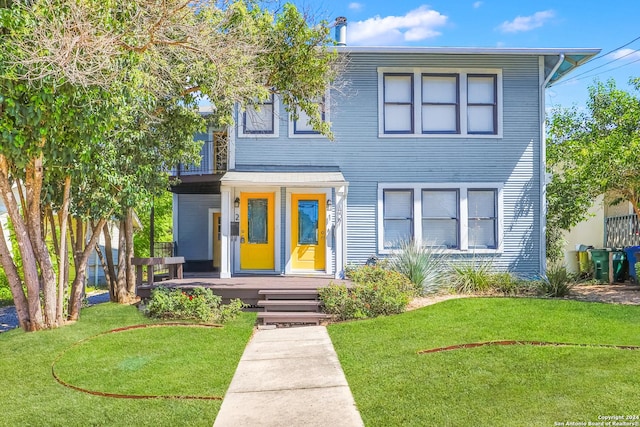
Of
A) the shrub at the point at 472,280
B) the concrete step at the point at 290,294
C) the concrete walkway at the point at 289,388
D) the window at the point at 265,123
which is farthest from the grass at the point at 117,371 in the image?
the window at the point at 265,123

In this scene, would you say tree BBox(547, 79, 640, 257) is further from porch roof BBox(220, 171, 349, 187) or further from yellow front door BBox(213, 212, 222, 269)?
yellow front door BBox(213, 212, 222, 269)

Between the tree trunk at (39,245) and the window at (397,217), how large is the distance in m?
7.15

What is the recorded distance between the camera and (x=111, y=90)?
6109 millimetres

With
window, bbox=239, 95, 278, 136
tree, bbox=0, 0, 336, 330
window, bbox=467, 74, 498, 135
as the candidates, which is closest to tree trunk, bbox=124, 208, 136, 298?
tree, bbox=0, 0, 336, 330

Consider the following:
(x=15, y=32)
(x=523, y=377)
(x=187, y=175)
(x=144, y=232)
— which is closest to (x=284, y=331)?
(x=523, y=377)

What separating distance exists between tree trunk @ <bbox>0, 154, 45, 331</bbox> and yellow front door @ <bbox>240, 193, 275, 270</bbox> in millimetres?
5102

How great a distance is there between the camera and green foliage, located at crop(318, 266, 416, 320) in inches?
336

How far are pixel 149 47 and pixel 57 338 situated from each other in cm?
428

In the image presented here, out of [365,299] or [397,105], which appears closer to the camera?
[365,299]

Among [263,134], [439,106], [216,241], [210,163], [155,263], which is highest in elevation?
[439,106]

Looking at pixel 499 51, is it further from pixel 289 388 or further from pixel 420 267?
pixel 289 388

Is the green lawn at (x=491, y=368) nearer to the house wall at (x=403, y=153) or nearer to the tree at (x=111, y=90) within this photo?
the house wall at (x=403, y=153)

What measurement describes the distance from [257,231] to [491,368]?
7.82 m

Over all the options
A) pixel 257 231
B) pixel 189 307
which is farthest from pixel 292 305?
pixel 257 231
